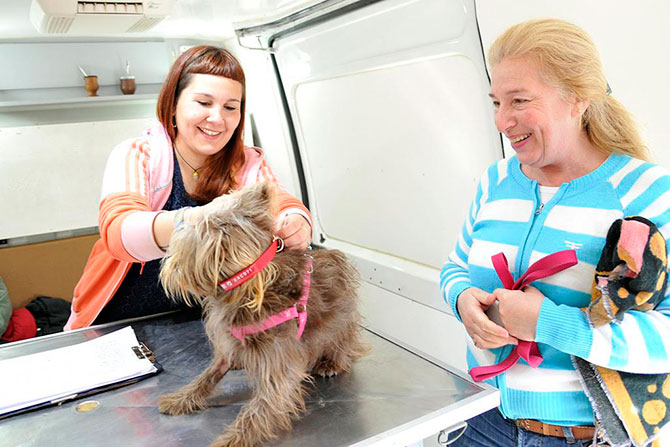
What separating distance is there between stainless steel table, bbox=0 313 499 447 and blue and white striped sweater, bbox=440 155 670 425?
15 cm

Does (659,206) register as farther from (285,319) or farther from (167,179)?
(167,179)

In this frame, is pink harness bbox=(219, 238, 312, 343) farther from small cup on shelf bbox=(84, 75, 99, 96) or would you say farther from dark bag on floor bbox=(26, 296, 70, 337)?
small cup on shelf bbox=(84, 75, 99, 96)

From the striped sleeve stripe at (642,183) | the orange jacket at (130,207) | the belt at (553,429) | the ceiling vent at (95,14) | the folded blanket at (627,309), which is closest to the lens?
the folded blanket at (627,309)

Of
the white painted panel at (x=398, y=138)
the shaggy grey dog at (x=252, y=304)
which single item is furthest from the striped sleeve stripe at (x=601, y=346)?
the white painted panel at (x=398, y=138)

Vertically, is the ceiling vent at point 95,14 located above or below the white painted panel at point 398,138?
above

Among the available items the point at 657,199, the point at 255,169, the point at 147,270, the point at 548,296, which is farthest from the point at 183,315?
the point at 657,199

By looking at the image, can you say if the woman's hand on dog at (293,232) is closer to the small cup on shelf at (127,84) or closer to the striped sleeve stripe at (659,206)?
the striped sleeve stripe at (659,206)

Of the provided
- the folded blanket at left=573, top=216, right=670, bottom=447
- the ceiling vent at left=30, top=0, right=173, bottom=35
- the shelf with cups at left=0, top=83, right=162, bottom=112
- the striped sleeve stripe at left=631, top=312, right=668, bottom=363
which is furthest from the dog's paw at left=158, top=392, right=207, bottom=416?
the shelf with cups at left=0, top=83, right=162, bottom=112

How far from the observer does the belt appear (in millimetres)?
1414

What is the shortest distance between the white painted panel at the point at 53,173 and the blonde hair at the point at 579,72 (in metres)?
3.92

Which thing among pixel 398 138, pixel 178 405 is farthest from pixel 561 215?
pixel 398 138

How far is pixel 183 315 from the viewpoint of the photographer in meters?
2.34

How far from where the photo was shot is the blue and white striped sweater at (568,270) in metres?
1.27

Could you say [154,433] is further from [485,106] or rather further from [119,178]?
[485,106]
